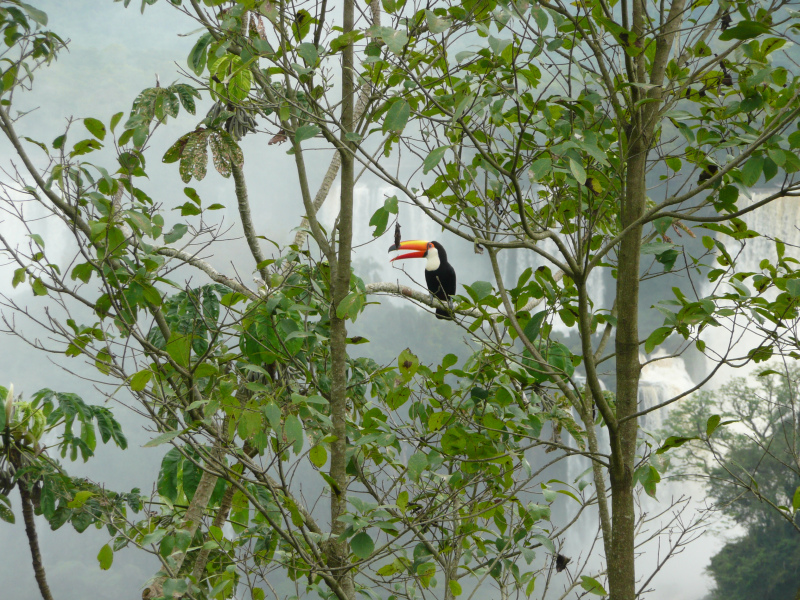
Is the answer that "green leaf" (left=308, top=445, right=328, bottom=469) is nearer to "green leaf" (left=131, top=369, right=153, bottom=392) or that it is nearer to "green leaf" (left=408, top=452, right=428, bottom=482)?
"green leaf" (left=408, top=452, right=428, bottom=482)

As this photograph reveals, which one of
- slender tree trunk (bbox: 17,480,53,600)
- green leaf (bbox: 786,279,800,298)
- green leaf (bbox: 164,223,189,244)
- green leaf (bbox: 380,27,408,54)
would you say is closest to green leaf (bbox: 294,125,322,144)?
green leaf (bbox: 380,27,408,54)

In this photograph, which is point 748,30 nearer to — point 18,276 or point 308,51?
point 308,51

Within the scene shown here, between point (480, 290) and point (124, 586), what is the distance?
525 inches

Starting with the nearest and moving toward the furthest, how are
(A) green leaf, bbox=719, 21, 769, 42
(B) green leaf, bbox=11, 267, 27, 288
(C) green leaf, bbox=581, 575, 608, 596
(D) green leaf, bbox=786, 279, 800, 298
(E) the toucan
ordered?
(A) green leaf, bbox=719, 21, 769, 42 < (D) green leaf, bbox=786, 279, 800, 298 < (C) green leaf, bbox=581, 575, 608, 596 < (B) green leaf, bbox=11, 267, 27, 288 < (E) the toucan

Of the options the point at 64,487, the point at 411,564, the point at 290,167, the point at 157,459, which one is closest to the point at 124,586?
the point at 157,459

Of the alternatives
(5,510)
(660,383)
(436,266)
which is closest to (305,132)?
(5,510)

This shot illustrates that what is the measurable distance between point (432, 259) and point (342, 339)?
236 centimetres

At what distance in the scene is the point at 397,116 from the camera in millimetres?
888

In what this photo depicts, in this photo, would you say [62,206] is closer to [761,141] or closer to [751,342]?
[761,141]

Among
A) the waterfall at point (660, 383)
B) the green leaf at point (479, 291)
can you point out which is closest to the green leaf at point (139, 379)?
the green leaf at point (479, 291)

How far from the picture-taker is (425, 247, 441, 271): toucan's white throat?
3.63 meters

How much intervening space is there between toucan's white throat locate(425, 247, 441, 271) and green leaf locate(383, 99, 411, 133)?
2720 millimetres

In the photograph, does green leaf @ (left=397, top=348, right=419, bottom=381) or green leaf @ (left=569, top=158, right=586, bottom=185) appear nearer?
green leaf @ (left=569, top=158, right=586, bottom=185)

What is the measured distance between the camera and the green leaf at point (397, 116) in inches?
34.5
